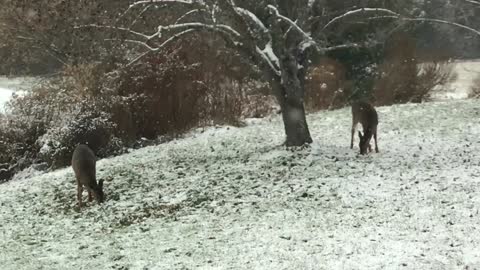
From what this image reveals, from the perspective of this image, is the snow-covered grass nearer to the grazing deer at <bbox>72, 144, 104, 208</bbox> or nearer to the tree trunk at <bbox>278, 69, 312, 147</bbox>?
the grazing deer at <bbox>72, 144, 104, 208</bbox>

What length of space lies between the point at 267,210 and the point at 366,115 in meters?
4.41

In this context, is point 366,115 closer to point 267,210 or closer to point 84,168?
point 267,210

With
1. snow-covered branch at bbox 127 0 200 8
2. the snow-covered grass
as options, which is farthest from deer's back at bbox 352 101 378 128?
snow-covered branch at bbox 127 0 200 8

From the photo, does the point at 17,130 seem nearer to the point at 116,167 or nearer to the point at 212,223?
the point at 116,167

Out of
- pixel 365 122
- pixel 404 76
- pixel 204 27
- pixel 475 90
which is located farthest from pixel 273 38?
pixel 475 90

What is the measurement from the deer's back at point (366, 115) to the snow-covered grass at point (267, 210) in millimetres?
647

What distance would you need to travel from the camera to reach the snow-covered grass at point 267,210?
23.7 feet

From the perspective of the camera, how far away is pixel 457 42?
33062 millimetres

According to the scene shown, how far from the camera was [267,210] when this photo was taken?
29.9 feet

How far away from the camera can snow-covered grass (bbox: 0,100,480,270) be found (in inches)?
284

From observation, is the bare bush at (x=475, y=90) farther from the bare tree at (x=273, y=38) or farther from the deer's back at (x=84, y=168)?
the deer's back at (x=84, y=168)

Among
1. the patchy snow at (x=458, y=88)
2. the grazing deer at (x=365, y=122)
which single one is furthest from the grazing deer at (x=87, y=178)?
the patchy snow at (x=458, y=88)

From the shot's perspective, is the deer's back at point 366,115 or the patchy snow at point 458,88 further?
the patchy snow at point 458,88

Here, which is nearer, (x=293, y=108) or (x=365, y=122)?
(x=365, y=122)
